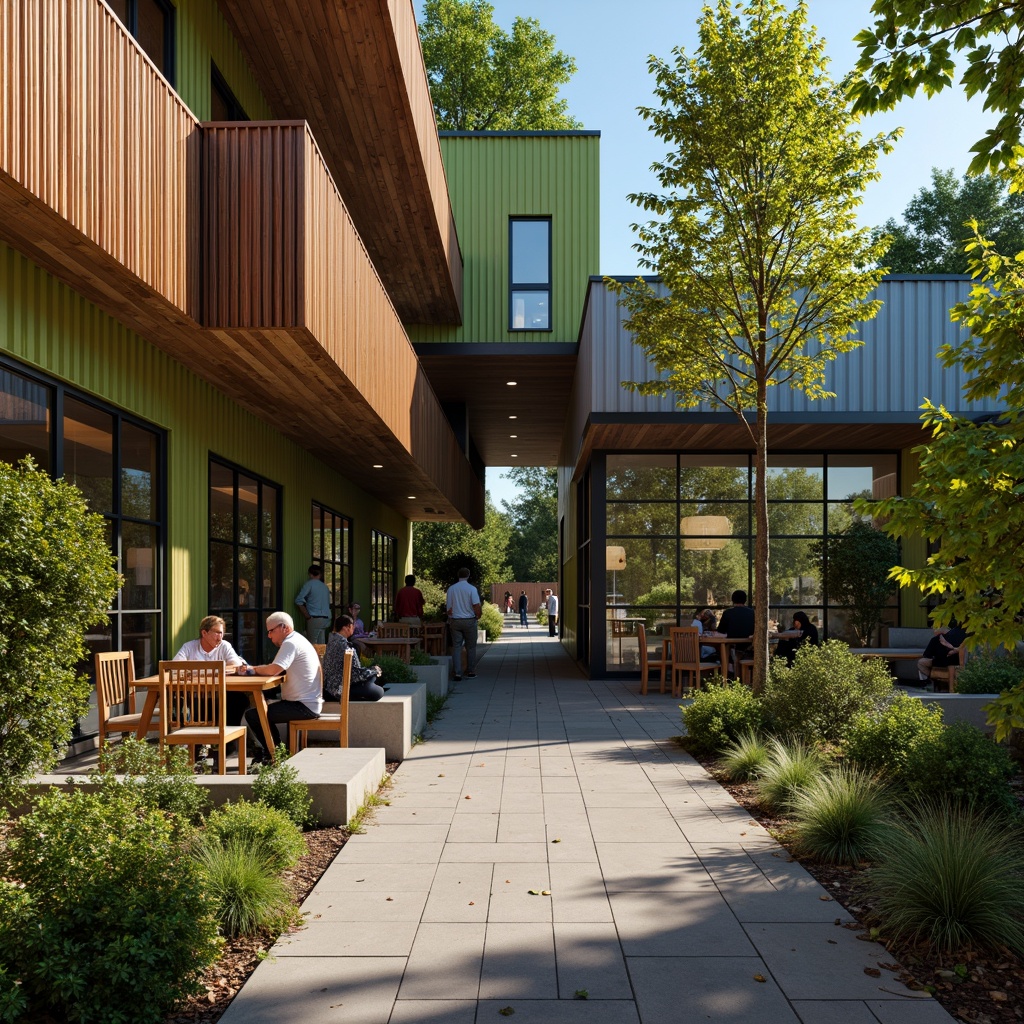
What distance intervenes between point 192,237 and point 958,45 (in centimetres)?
579

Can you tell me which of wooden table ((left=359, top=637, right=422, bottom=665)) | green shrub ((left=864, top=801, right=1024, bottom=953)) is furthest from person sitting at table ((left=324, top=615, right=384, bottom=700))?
green shrub ((left=864, top=801, right=1024, bottom=953))

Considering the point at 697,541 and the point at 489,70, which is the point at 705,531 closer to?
the point at 697,541

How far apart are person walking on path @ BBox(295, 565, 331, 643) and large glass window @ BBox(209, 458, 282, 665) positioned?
722mm

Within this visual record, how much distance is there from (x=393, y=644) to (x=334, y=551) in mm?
4218

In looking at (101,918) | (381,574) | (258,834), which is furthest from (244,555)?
(381,574)

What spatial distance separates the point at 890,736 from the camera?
7648 mm

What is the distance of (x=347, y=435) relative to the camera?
45.2ft

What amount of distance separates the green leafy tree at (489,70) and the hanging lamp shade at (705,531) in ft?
81.5

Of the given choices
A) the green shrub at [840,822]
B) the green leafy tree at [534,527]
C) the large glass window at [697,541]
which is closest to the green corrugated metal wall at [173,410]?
the large glass window at [697,541]

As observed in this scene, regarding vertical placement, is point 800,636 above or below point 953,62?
below

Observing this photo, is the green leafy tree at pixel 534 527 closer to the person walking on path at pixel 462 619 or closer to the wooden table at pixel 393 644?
the person walking on path at pixel 462 619

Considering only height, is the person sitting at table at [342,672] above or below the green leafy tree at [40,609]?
below

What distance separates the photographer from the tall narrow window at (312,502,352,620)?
17859 mm

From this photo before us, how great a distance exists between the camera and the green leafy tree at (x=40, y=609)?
489 centimetres
